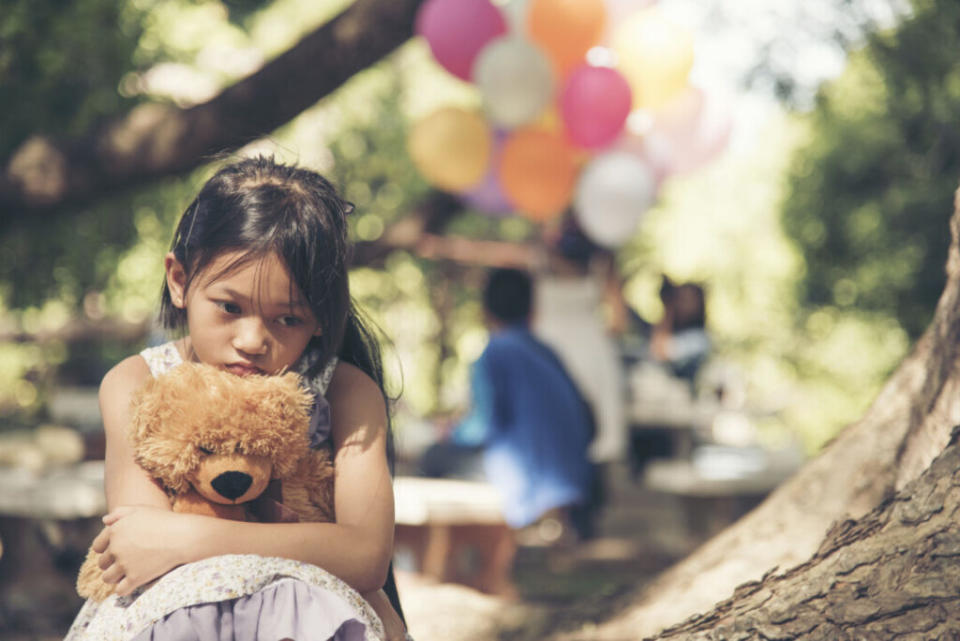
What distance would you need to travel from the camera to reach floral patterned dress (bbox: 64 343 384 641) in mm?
1552

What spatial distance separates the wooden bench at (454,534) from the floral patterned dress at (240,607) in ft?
11.1

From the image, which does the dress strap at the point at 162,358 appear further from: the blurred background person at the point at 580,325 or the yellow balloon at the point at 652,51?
the blurred background person at the point at 580,325

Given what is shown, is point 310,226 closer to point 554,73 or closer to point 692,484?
point 554,73

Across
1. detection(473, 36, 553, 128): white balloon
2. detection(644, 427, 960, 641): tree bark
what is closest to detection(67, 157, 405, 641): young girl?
detection(644, 427, 960, 641): tree bark

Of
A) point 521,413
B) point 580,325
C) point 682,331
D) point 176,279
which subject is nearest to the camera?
point 176,279

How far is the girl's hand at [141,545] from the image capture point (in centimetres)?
163

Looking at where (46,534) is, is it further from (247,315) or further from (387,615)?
(247,315)

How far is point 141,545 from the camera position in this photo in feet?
5.42

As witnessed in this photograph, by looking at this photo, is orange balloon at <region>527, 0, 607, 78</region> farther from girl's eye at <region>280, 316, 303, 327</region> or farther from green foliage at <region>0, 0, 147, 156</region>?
girl's eye at <region>280, 316, 303, 327</region>

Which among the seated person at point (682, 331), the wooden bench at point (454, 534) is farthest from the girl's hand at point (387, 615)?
the seated person at point (682, 331)

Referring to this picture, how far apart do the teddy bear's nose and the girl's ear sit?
345 millimetres

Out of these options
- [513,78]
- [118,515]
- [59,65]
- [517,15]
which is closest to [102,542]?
[118,515]

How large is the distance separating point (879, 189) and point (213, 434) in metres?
10.3

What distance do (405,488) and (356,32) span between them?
217cm
